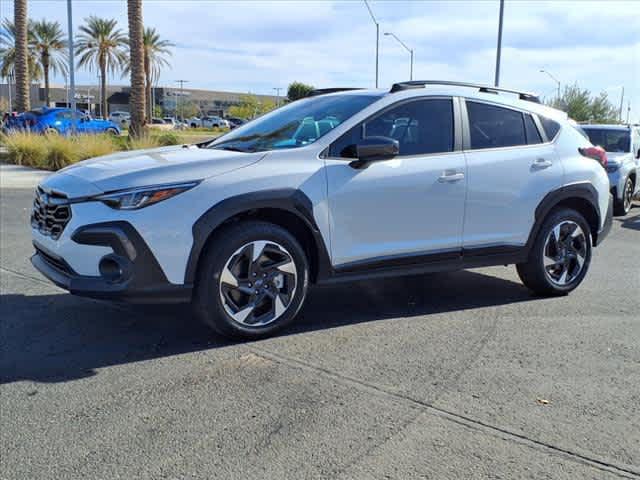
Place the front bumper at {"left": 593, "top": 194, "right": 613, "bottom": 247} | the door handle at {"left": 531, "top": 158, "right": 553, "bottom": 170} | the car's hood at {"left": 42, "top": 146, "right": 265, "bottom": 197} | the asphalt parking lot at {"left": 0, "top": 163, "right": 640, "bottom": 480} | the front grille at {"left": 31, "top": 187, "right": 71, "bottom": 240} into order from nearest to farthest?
the asphalt parking lot at {"left": 0, "top": 163, "right": 640, "bottom": 480}, the car's hood at {"left": 42, "top": 146, "right": 265, "bottom": 197}, the front grille at {"left": 31, "top": 187, "right": 71, "bottom": 240}, the door handle at {"left": 531, "top": 158, "right": 553, "bottom": 170}, the front bumper at {"left": 593, "top": 194, "right": 613, "bottom": 247}

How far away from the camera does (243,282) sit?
4594mm

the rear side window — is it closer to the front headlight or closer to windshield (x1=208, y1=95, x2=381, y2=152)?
windshield (x1=208, y1=95, x2=381, y2=152)

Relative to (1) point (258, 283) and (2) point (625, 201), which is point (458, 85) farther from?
(2) point (625, 201)

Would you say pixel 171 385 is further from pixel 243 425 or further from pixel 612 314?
pixel 612 314

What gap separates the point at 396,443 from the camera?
3.26 meters

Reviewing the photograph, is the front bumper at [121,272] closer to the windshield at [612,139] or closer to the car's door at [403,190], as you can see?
the car's door at [403,190]

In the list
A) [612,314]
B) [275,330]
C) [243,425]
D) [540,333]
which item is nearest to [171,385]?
[243,425]

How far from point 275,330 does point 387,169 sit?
4.77 feet

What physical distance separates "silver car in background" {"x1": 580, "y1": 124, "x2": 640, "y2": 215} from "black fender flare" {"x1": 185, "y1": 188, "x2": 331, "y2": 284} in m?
9.30

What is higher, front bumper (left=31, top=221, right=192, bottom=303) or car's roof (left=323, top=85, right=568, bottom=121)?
car's roof (left=323, top=85, right=568, bottom=121)

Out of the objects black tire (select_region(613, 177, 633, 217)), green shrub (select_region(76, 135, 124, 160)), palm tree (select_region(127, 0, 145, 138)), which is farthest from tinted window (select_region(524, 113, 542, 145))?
palm tree (select_region(127, 0, 145, 138))

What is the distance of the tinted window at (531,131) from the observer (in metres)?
5.94

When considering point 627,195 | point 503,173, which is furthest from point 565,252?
point 627,195

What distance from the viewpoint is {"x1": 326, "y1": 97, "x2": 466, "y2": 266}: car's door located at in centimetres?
488
